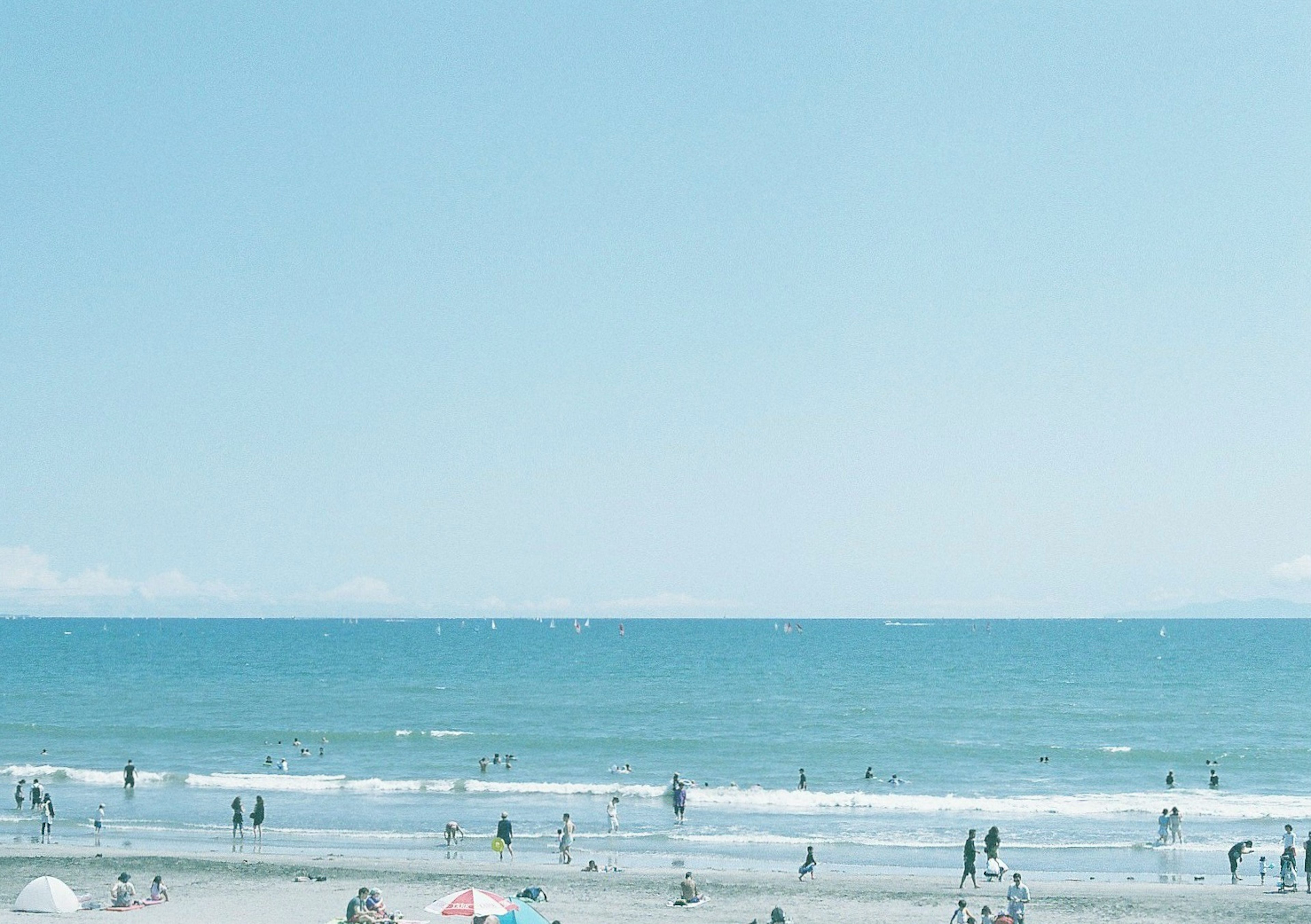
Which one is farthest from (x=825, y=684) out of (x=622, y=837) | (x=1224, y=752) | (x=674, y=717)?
(x=622, y=837)

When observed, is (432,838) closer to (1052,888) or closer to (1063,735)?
(1052,888)

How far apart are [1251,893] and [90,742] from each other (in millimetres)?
55249

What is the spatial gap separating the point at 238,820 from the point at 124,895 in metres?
9.35

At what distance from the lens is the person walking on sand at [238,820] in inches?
1422

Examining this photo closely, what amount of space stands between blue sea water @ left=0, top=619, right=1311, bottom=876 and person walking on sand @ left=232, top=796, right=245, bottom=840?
763mm

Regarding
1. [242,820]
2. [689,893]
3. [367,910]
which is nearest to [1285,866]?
[689,893]

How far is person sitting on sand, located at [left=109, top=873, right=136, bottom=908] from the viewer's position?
2686 cm

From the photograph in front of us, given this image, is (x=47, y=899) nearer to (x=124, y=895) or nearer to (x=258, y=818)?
(x=124, y=895)

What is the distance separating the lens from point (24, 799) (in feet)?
150

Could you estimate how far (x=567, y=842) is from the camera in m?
33.3

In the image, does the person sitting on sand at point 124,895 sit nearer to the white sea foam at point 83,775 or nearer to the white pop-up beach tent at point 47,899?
the white pop-up beach tent at point 47,899

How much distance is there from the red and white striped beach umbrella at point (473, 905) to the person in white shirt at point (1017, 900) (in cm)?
1037

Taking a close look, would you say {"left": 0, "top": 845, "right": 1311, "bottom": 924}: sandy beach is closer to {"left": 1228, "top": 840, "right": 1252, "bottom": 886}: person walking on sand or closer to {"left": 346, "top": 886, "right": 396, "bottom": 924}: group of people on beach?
{"left": 1228, "top": 840, "right": 1252, "bottom": 886}: person walking on sand

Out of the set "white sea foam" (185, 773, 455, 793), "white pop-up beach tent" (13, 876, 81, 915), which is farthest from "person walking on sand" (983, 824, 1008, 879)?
"white sea foam" (185, 773, 455, 793)
